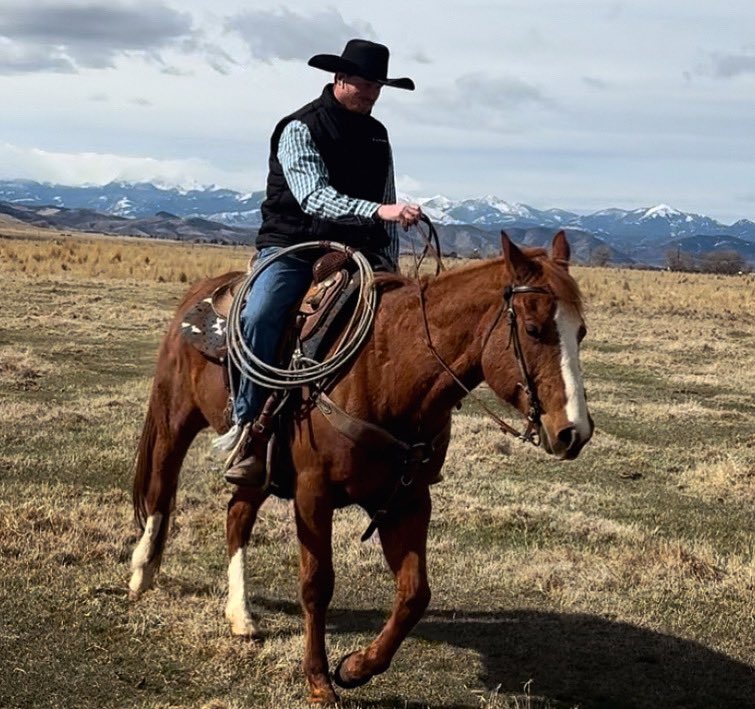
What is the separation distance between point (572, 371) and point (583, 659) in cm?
265

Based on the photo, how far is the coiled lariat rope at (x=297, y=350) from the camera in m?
4.68

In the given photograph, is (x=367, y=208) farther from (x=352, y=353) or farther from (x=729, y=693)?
(x=729, y=693)

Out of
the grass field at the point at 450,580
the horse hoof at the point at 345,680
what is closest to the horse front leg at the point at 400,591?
the horse hoof at the point at 345,680

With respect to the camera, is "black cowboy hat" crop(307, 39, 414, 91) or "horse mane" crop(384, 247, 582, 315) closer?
"horse mane" crop(384, 247, 582, 315)

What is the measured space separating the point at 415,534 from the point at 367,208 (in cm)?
160

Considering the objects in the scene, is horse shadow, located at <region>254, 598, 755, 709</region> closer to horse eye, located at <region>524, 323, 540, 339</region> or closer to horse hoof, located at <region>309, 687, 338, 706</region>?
horse hoof, located at <region>309, 687, 338, 706</region>

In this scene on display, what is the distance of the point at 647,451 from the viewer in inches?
476

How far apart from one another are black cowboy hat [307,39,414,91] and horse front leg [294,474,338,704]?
2.05 m

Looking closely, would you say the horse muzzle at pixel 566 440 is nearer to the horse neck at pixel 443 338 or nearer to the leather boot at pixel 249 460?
the horse neck at pixel 443 338

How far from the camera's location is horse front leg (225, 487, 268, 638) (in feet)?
19.4

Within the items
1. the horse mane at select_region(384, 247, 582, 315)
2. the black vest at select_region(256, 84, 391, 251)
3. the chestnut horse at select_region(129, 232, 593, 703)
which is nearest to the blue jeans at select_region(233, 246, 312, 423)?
the black vest at select_region(256, 84, 391, 251)

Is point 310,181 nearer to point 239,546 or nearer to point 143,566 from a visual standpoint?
point 239,546

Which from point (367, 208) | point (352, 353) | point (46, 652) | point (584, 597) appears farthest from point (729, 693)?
point (46, 652)

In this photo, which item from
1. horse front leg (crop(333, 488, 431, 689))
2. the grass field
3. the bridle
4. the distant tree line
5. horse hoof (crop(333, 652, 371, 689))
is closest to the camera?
the bridle
